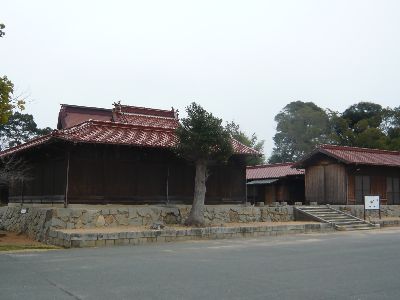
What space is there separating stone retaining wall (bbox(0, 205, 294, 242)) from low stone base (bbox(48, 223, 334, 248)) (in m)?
1.19

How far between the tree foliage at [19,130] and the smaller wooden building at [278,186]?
23.2 metres

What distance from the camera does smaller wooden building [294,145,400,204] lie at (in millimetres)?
28812

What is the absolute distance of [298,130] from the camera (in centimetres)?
6550

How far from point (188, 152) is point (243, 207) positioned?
217 inches

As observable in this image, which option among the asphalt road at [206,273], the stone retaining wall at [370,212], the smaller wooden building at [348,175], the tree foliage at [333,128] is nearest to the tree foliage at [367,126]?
the tree foliage at [333,128]

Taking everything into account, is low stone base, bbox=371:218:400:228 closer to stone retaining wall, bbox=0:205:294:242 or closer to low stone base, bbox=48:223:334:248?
stone retaining wall, bbox=0:205:294:242

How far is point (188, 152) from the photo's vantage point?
62.1 feet

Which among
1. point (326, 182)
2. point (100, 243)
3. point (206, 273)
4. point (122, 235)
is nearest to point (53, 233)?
point (100, 243)

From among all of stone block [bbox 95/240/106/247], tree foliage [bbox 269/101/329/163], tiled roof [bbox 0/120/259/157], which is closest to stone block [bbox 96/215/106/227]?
stone block [bbox 95/240/106/247]

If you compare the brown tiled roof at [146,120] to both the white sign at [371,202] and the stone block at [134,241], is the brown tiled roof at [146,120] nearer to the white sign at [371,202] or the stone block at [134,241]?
the stone block at [134,241]

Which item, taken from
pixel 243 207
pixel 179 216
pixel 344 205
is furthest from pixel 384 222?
pixel 179 216

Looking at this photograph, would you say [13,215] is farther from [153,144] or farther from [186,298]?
[186,298]

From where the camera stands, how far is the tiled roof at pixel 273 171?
36.4m

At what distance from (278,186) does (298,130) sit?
99.9ft
